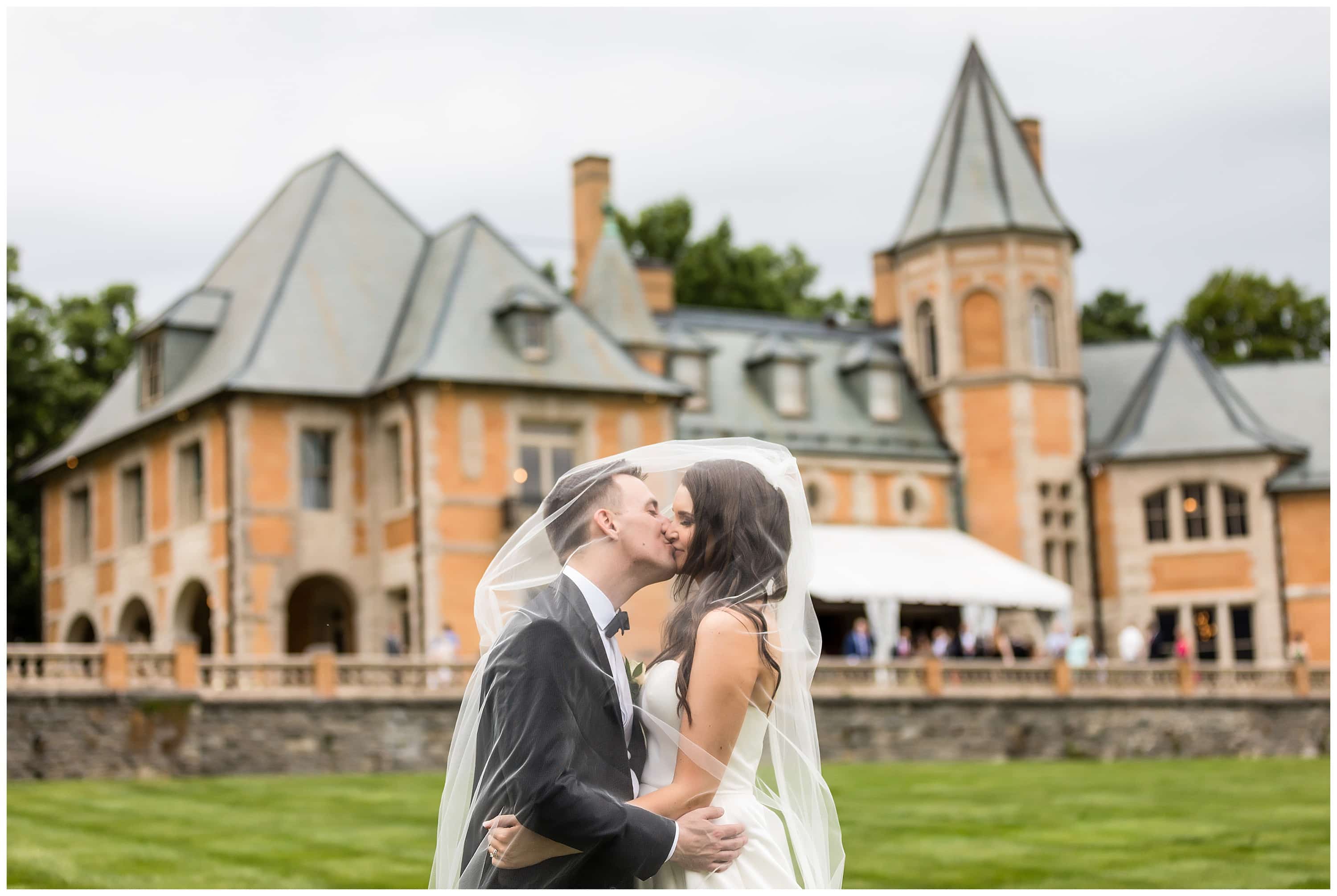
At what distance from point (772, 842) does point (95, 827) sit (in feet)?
43.3

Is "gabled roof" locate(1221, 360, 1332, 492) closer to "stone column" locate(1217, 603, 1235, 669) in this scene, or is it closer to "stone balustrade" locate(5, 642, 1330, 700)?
"stone column" locate(1217, 603, 1235, 669)

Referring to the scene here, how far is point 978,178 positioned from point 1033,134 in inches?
194

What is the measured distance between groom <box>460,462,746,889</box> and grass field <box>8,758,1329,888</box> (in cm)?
865

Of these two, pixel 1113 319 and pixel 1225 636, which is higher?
pixel 1113 319

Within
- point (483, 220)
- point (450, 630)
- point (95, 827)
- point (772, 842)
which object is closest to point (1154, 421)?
point (483, 220)

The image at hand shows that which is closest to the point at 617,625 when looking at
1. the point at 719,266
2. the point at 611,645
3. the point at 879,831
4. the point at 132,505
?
the point at 611,645

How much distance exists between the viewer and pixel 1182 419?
4203 centimetres

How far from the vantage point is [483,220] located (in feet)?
121

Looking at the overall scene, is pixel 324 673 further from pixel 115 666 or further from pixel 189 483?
pixel 189 483

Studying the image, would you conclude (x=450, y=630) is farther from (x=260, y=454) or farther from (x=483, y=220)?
(x=483, y=220)

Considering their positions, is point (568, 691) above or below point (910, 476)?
below

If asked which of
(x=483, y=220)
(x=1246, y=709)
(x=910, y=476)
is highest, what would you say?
(x=483, y=220)

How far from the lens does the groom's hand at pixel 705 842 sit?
494cm

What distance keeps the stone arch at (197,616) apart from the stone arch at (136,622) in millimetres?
892
